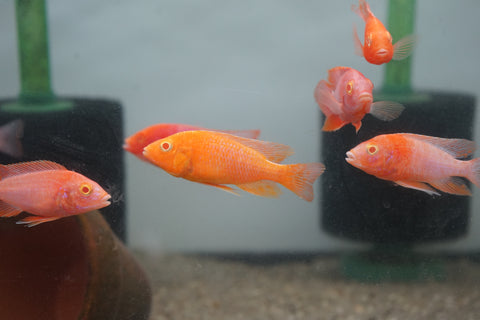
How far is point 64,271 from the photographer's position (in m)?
1.60

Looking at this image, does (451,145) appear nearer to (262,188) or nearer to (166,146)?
(262,188)

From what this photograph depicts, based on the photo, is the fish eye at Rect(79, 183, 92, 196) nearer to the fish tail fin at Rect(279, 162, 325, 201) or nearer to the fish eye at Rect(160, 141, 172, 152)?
the fish eye at Rect(160, 141, 172, 152)

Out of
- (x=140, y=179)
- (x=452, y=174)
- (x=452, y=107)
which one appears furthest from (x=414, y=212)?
(x=140, y=179)

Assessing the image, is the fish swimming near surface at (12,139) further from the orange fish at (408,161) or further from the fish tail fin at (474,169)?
the fish tail fin at (474,169)

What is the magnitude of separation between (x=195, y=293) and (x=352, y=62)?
1412 mm

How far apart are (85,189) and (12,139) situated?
774 mm

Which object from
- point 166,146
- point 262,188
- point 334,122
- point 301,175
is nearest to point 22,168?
point 166,146

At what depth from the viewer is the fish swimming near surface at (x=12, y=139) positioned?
166 centimetres

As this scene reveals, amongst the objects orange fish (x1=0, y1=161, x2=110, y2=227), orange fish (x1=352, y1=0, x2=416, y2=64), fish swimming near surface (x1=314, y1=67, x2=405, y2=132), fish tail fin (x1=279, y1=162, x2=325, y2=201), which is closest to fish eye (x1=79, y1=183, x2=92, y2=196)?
orange fish (x1=0, y1=161, x2=110, y2=227)

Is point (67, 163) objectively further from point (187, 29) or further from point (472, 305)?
point (472, 305)

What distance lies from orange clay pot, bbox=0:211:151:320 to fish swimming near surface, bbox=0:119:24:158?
0.95ft

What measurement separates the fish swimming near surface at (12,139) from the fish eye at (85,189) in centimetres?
66

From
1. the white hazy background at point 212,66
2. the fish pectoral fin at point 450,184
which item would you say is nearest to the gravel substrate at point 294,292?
the white hazy background at point 212,66

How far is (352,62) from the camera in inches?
76.0
